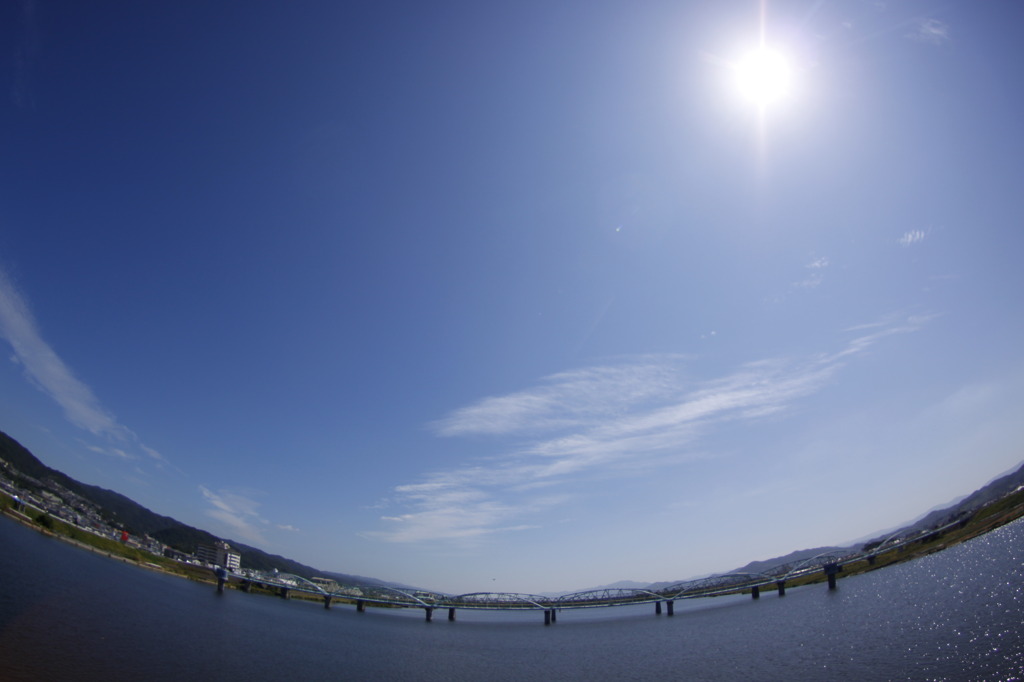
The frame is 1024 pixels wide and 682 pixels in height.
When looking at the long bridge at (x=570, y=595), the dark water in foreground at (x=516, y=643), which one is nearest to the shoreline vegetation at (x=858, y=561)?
the long bridge at (x=570, y=595)

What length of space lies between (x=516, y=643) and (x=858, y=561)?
10843cm

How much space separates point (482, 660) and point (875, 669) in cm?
3584

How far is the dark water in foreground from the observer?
26.9 m

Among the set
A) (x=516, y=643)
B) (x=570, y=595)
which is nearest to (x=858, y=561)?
(x=570, y=595)

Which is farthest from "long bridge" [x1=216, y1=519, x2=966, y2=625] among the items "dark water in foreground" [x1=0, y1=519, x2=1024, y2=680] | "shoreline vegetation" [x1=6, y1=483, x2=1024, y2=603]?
"dark water in foreground" [x1=0, y1=519, x2=1024, y2=680]

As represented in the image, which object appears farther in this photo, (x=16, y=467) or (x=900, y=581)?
(x=16, y=467)

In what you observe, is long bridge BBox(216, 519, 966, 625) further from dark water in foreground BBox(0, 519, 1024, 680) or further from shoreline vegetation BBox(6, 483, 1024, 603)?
dark water in foreground BBox(0, 519, 1024, 680)

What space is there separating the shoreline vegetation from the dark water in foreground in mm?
40354

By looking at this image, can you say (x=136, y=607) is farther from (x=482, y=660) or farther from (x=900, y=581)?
(x=900, y=581)

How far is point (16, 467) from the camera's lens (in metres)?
172

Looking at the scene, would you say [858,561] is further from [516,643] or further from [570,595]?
[516,643]

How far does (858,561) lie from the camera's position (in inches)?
4781

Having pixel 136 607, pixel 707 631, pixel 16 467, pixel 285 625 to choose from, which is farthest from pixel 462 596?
pixel 16 467

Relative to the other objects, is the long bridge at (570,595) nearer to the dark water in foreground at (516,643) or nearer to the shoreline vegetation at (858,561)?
the shoreline vegetation at (858,561)
